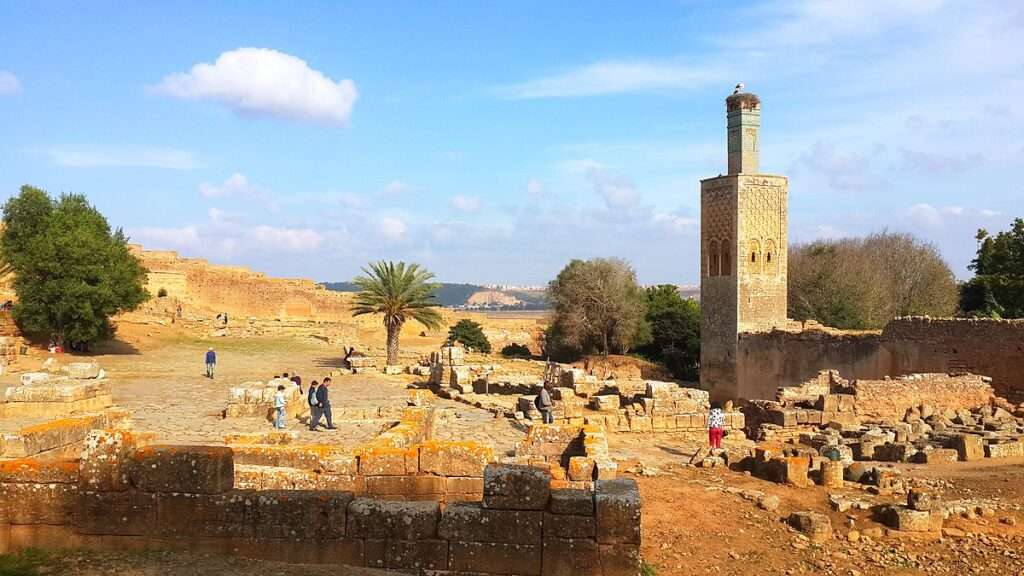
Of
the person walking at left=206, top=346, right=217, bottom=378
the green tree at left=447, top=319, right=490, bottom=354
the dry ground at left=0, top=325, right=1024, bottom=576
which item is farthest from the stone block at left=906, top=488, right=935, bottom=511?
the green tree at left=447, top=319, right=490, bottom=354

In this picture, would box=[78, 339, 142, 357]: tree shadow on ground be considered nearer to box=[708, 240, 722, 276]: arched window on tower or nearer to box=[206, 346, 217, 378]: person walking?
box=[206, 346, 217, 378]: person walking

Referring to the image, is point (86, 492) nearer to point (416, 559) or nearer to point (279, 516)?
point (279, 516)

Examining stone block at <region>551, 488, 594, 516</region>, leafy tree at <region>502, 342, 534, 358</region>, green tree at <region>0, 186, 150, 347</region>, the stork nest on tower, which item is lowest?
leafy tree at <region>502, 342, 534, 358</region>

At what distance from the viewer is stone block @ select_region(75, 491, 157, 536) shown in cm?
546

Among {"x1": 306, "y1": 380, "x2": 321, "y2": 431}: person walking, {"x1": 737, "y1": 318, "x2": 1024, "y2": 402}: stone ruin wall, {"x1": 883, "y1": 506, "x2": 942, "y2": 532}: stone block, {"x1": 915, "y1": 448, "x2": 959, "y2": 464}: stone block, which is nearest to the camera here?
{"x1": 883, "y1": 506, "x2": 942, "y2": 532}: stone block

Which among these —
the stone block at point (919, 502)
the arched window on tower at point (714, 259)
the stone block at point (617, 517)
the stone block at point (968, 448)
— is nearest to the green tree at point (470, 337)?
the arched window on tower at point (714, 259)

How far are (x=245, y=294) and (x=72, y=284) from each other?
29.7 metres

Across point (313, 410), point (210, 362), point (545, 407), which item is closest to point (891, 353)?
point (545, 407)

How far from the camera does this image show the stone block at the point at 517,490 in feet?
17.7

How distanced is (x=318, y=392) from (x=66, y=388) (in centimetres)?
520

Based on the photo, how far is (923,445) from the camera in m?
15.3

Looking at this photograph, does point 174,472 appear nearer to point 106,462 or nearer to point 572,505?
point 106,462

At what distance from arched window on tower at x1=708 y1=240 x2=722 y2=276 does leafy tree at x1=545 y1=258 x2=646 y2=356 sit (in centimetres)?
1042

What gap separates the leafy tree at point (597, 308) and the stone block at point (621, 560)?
117 feet
